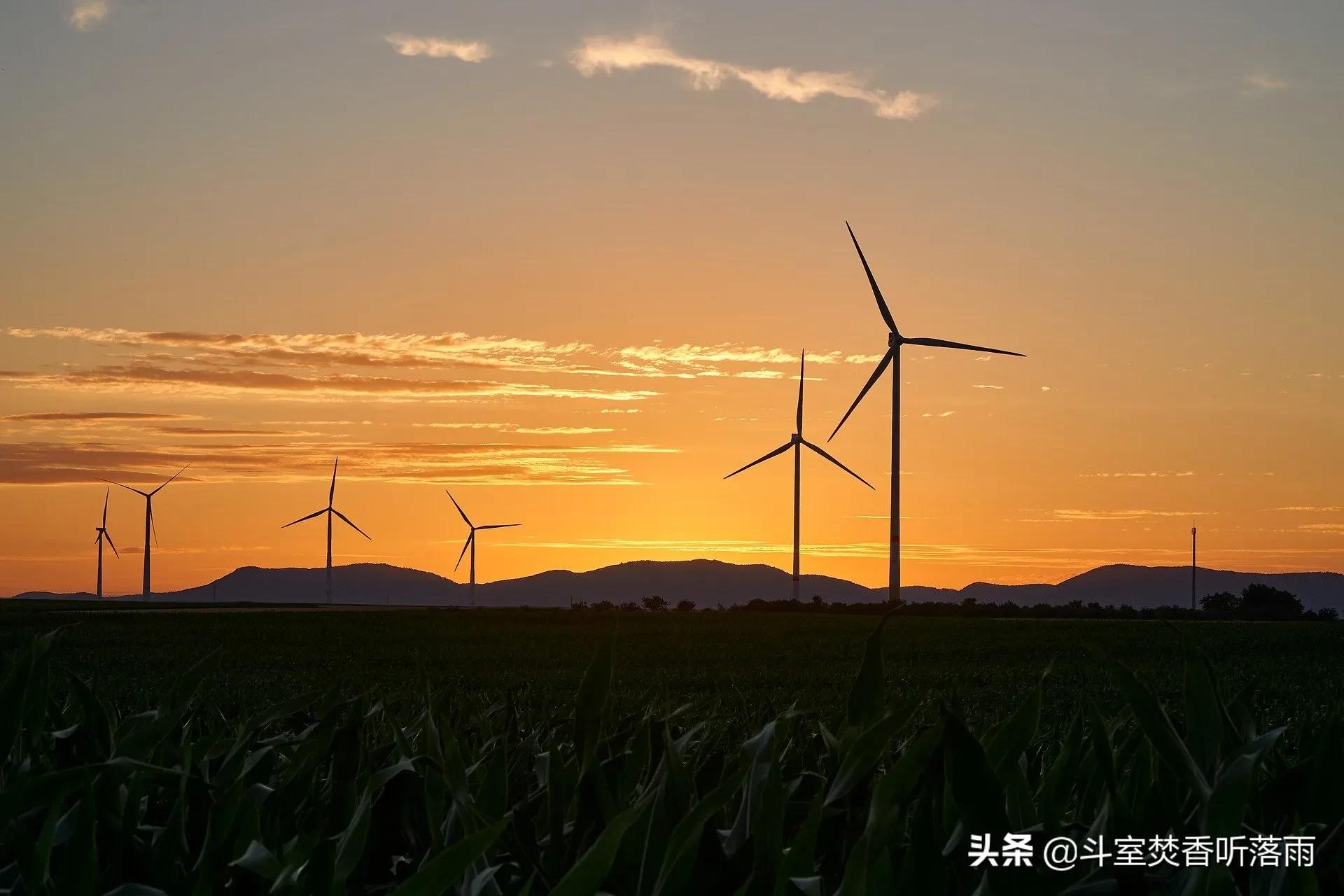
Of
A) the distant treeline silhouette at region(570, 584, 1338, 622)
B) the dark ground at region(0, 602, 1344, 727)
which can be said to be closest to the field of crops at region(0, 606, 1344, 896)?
the dark ground at region(0, 602, 1344, 727)

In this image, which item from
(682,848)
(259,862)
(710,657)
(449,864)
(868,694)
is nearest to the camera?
(449,864)

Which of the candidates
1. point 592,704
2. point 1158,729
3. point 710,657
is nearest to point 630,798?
point 592,704

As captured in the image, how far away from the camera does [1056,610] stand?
256 ft

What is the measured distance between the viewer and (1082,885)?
7.52 ft

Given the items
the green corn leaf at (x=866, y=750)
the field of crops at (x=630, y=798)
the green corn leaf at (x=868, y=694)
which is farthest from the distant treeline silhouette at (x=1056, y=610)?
the green corn leaf at (x=866, y=750)

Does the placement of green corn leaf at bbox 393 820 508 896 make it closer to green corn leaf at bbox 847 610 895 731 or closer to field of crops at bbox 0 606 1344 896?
field of crops at bbox 0 606 1344 896

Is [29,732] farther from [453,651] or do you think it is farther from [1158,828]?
[453,651]

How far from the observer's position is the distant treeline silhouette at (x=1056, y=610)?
70000 mm

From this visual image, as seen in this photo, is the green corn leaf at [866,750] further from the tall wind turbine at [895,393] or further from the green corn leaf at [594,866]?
the tall wind turbine at [895,393]

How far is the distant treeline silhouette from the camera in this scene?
70.0m

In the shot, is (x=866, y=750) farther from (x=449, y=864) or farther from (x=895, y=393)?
(x=895, y=393)

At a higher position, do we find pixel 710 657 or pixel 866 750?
pixel 866 750

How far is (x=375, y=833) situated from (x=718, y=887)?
1.09 metres

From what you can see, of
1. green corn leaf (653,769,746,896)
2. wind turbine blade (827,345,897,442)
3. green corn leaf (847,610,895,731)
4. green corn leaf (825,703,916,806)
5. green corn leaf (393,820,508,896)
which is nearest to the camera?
→ green corn leaf (393,820,508,896)
